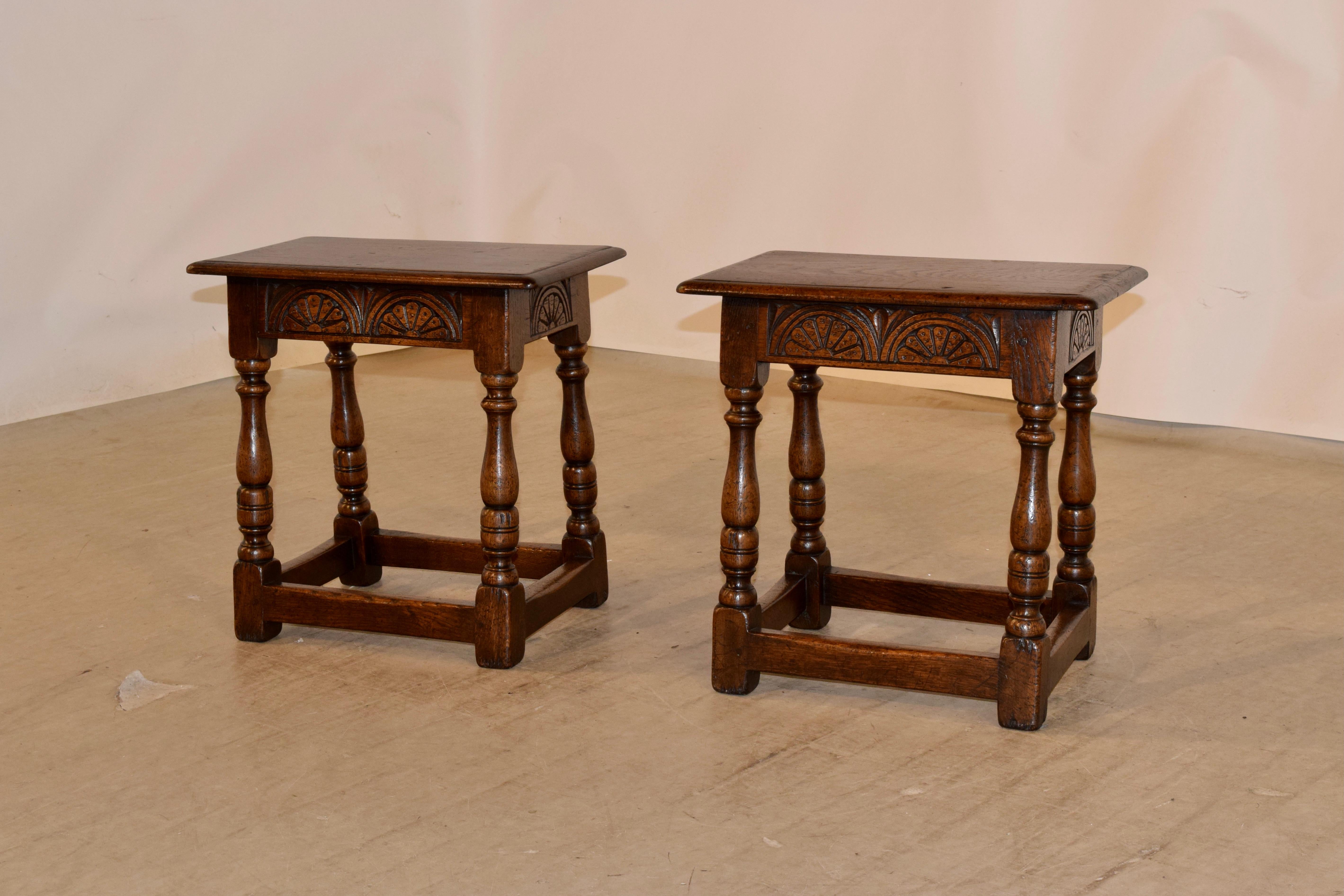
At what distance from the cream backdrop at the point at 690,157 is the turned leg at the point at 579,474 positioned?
2.64 m

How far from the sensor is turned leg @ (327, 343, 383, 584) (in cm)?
330

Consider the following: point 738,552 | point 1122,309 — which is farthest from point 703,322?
point 738,552

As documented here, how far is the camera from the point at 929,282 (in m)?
2.53

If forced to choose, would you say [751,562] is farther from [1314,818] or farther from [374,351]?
[374,351]

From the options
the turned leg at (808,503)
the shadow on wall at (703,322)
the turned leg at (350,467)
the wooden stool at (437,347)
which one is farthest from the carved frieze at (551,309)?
the shadow on wall at (703,322)

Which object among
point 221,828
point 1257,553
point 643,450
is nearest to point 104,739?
point 221,828

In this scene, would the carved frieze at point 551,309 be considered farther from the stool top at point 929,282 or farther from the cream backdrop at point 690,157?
the cream backdrop at point 690,157

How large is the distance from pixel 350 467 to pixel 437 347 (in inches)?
18.6

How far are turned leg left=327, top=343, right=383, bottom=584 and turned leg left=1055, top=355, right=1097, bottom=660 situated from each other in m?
1.54

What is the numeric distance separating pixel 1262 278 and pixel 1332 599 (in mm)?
1891

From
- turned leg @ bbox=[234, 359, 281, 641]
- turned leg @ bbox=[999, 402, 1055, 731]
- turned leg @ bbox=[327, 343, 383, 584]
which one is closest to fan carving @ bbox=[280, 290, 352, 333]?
turned leg @ bbox=[234, 359, 281, 641]

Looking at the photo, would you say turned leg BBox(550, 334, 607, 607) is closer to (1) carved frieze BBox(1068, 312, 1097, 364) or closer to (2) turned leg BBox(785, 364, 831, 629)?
(2) turned leg BBox(785, 364, 831, 629)

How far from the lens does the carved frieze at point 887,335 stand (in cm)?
245

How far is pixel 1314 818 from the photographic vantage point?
227 cm
